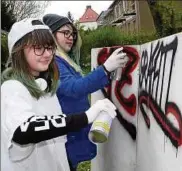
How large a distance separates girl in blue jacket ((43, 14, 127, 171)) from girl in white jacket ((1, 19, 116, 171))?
1.12 feet

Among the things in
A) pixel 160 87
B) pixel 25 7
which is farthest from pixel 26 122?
pixel 25 7

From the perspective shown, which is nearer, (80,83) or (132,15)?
(80,83)

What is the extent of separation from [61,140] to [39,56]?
0.48 m

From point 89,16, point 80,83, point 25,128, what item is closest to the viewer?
point 25,128

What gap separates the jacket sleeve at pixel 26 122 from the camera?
2.00 metres

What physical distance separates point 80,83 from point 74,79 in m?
0.06

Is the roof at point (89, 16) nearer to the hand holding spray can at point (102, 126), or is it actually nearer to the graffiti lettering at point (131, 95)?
the graffiti lettering at point (131, 95)

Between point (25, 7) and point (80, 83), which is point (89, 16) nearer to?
point (25, 7)

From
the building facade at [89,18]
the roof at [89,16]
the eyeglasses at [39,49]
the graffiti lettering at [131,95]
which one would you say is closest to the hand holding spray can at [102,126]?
the eyeglasses at [39,49]

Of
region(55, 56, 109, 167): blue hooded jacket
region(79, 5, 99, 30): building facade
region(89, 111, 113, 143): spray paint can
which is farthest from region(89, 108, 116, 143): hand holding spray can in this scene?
region(79, 5, 99, 30): building facade

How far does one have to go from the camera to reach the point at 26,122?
200 cm

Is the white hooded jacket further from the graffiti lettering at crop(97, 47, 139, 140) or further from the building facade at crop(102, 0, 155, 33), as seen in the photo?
the building facade at crop(102, 0, 155, 33)

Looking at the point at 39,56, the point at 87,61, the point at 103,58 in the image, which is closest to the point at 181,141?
the point at 39,56

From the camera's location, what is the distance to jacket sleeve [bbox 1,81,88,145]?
78.7 inches
